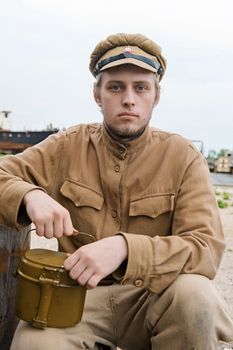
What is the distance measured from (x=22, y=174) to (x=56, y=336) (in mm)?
A: 944

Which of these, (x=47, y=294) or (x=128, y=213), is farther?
(x=128, y=213)

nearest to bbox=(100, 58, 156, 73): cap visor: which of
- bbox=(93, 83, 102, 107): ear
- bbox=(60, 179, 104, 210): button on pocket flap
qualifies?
bbox=(93, 83, 102, 107): ear

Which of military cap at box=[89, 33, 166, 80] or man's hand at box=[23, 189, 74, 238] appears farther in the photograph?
military cap at box=[89, 33, 166, 80]

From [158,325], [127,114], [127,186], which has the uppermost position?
[127,114]

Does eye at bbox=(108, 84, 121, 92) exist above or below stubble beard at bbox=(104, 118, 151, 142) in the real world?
above

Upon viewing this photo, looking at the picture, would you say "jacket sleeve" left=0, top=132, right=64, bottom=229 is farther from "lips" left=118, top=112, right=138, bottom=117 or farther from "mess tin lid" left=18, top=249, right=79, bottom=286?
"lips" left=118, top=112, right=138, bottom=117

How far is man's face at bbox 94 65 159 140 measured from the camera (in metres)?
2.82

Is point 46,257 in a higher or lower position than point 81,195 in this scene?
lower

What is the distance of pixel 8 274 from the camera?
3.03m

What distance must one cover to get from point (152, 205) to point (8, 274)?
921 millimetres

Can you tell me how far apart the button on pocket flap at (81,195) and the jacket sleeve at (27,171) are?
113 millimetres

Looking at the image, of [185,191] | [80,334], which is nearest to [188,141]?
[185,191]

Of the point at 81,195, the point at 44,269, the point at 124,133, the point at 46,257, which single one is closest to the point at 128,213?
the point at 81,195

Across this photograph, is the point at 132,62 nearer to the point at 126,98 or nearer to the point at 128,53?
the point at 128,53
